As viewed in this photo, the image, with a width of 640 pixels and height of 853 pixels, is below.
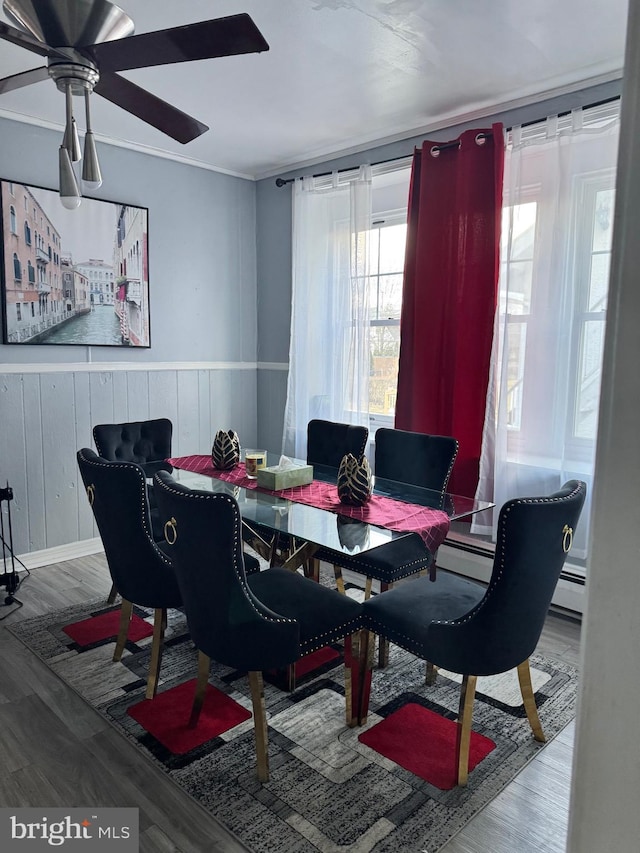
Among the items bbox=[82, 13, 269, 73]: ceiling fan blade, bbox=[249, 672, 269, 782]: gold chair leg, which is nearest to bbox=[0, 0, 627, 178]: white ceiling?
bbox=[82, 13, 269, 73]: ceiling fan blade

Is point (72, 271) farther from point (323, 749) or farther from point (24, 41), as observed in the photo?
point (323, 749)

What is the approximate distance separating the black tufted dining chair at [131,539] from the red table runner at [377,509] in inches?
24.4

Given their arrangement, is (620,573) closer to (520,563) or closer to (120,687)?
(520,563)

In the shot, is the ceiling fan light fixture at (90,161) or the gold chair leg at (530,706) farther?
the gold chair leg at (530,706)

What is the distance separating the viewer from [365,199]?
399cm

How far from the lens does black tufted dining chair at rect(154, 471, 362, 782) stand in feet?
5.74

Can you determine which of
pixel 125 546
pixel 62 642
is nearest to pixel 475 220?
pixel 125 546

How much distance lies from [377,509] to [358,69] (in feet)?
6.83

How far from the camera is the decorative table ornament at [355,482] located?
2.49 m

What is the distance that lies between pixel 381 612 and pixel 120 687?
1147 millimetres

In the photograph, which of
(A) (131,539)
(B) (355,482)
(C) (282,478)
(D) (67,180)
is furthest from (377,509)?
(D) (67,180)

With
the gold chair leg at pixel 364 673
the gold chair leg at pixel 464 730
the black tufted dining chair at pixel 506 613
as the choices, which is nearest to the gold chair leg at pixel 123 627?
the gold chair leg at pixel 364 673

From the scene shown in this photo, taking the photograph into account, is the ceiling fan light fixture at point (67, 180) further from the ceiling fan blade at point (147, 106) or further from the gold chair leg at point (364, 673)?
the gold chair leg at point (364, 673)

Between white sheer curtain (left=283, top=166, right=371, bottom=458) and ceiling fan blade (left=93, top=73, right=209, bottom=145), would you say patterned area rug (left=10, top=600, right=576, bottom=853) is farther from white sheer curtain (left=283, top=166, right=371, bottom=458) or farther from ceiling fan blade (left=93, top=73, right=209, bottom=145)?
ceiling fan blade (left=93, top=73, right=209, bottom=145)
